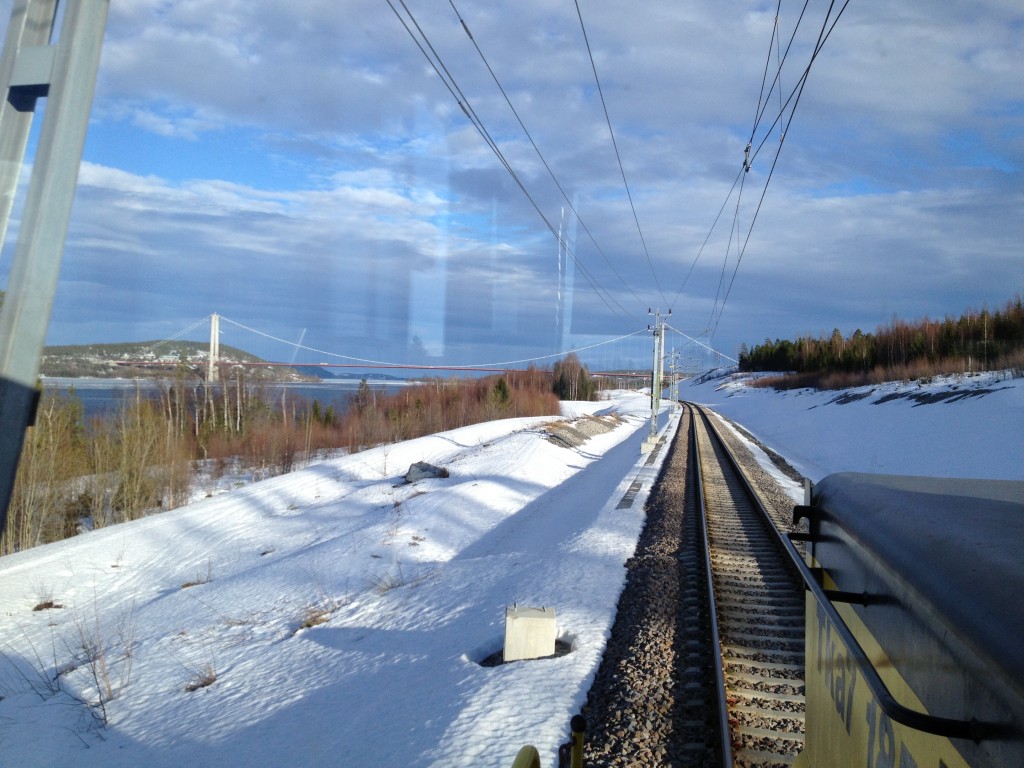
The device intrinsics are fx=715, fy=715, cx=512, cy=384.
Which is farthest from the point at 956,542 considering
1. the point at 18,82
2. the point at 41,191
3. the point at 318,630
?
the point at 318,630

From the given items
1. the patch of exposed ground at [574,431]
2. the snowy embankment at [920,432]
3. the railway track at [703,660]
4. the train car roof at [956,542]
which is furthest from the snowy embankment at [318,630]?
the patch of exposed ground at [574,431]

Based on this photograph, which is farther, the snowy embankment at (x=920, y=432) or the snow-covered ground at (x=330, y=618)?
the snowy embankment at (x=920, y=432)

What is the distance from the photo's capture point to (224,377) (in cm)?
5822

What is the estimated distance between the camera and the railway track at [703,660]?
473 cm

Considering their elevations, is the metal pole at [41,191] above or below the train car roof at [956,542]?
above

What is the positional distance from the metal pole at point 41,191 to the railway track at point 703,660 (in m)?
3.88

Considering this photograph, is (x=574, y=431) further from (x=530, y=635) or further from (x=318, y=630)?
(x=530, y=635)

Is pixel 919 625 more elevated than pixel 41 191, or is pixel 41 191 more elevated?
pixel 41 191

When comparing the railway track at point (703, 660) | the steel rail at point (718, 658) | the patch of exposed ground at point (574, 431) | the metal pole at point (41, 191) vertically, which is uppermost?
the metal pole at point (41, 191)

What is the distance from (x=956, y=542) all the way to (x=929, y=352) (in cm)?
5533

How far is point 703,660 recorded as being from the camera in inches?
241

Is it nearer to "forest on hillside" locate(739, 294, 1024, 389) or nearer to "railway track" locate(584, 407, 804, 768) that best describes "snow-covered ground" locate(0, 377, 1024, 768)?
"railway track" locate(584, 407, 804, 768)

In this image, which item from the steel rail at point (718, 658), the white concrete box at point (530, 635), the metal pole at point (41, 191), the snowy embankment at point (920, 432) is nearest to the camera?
the metal pole at point (41, 191)

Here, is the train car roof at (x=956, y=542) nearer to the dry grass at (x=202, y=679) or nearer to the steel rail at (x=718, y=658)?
the steel rail at (x=718, y=658)
